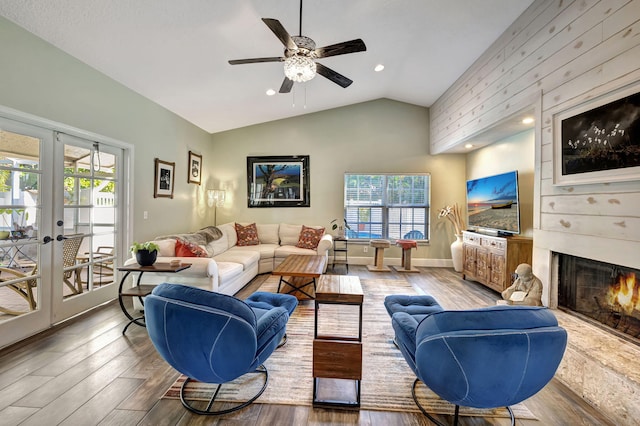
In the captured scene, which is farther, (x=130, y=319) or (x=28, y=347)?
(x=130, y=319)

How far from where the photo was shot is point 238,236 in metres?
5.50

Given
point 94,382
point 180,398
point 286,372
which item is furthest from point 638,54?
point 94,382

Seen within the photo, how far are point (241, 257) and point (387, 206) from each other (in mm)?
3276

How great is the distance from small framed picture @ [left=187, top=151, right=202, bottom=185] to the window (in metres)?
3.02

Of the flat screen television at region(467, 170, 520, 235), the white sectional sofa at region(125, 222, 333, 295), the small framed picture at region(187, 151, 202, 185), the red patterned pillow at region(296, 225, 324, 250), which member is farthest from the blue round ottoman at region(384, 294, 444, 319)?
the small framed picture at region(187, 151, 202, 185)

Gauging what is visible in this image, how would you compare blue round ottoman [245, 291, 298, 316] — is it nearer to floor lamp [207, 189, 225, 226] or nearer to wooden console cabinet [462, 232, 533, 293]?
wooden console cabinet [462, 232, 533, 293]

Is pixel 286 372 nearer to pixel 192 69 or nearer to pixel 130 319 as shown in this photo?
pixel 130 319

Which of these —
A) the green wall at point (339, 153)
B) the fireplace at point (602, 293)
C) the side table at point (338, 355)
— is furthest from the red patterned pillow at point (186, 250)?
the fireplace at point (602, 293)

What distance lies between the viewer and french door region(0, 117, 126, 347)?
2.49m

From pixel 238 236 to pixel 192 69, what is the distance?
3.05 meters

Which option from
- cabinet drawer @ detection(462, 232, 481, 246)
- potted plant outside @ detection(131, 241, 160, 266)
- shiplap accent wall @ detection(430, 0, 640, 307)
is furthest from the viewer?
cabinet drawer @ detection(462, 232, 481, 246)

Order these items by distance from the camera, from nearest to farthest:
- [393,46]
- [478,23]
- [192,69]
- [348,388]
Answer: [348,388] < [478,23] < [192,69] < [393,46]

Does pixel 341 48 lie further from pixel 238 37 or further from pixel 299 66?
pixel 238 37

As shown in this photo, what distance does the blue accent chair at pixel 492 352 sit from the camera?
50.8 inches
